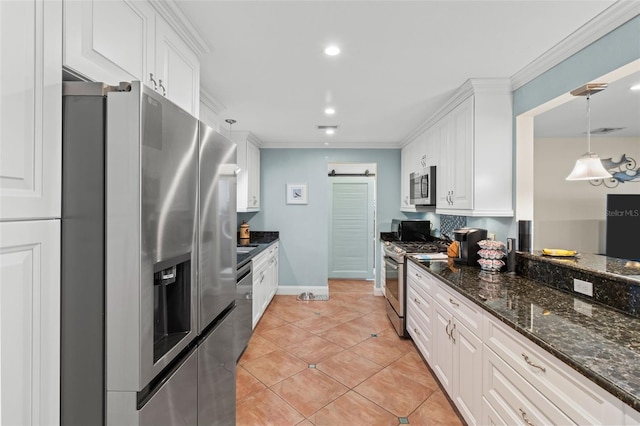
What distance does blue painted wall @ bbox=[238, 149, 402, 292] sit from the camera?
15.8ft

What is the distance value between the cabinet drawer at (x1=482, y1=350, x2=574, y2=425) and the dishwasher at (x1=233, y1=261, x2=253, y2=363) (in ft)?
6.20

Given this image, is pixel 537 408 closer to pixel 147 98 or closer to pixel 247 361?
pixel 147 98

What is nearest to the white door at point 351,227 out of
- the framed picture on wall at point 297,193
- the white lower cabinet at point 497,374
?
the framed picture on wall at point 297,193

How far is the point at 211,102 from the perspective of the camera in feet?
9.03

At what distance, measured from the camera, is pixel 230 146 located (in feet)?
5.13

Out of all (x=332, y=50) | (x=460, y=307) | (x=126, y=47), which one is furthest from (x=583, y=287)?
(x=126, y=47)

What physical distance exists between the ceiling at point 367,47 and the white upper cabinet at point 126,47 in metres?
0.22

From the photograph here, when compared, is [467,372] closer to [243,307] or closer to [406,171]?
[243,307]

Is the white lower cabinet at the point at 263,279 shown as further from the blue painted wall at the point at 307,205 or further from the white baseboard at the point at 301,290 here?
the blue painted wall at the point at 307,205

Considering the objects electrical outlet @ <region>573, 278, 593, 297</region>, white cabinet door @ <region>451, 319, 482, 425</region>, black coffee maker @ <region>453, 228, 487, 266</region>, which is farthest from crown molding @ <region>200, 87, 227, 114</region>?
electrical outlet @ <region>573, 278, 593, 297</region>

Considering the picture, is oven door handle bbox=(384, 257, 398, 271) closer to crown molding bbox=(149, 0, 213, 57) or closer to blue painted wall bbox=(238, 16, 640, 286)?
blue painted wall bbox=(238, 16, 640, 286)

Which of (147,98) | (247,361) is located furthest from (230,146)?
(247,361)

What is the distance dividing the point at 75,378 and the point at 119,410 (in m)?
0.16

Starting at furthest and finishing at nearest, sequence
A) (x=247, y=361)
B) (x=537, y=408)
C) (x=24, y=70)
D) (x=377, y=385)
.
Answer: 1. (x=247, y=361)
2. (x=377, y=385)
3. (x=537, y=408)
4. (x=24, y=70)
